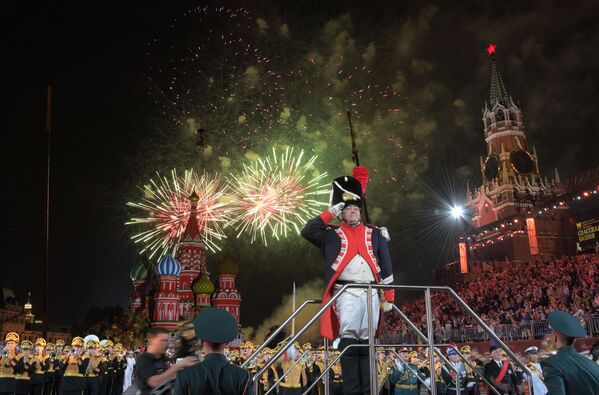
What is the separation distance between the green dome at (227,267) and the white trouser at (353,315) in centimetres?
4804

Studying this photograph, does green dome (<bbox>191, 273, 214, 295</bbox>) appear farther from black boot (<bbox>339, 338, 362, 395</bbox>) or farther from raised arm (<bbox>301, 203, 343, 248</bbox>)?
black boot (<bbox>339, 338, 362, 395</bbox>)

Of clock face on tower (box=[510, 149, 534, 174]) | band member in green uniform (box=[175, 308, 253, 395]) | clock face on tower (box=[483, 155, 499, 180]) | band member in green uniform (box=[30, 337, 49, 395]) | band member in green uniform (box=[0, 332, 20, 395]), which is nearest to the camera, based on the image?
band member in green uniform (box=[175, 308, 253, 395])

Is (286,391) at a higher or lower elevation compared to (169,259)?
lower

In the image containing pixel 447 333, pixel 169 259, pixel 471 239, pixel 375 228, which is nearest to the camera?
pixel 375 228

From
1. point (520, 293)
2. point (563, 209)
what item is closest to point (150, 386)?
point (520, 293)

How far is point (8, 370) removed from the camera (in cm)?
1688

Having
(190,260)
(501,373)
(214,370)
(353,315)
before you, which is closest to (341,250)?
(353,315)

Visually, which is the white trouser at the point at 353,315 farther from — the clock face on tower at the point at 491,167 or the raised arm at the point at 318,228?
the clock face on tower at the point at 491,167

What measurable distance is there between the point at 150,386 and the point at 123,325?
175ft

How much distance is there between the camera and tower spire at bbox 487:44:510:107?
8525 centimetres

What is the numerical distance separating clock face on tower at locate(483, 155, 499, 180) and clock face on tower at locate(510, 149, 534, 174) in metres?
2.49

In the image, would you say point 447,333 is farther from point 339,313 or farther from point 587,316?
point 339,313

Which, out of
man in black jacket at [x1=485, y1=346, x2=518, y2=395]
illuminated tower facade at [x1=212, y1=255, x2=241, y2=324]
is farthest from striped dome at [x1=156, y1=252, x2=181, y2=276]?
man in black jacket at [x1=485, y1=346, x2=518, y2=395]

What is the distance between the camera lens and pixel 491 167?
80.6m
